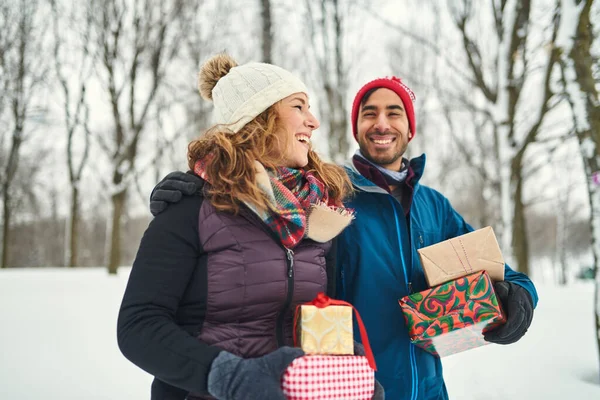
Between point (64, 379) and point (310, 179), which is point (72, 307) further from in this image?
point (310, 179)

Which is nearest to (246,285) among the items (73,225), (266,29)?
(266,29)

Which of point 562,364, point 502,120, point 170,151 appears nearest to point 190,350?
point 562,364

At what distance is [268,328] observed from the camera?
1445mm

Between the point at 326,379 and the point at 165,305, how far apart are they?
0.52 metres

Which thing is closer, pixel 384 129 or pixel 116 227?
pixel 384 129

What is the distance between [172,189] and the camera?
145 cm

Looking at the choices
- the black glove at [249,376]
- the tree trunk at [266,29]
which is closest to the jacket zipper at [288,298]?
the black glove at [249,376]

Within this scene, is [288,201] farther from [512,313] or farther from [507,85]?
[507,85]

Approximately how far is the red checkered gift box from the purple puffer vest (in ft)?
0.84

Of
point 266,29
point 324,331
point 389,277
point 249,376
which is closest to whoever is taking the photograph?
point 249,376

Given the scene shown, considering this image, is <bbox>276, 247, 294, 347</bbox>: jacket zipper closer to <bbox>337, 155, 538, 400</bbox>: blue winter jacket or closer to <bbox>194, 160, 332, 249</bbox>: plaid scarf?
<bbox>194, 160, 332, 249</bbox>: plaid scarf

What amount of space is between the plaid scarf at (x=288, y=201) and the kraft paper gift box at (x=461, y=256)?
519 mm

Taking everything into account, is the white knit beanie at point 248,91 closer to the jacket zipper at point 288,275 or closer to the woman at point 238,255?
the woman at point 238,255

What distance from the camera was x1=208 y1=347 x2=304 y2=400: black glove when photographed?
1136 mm
